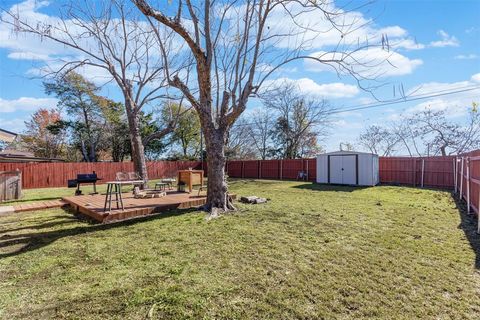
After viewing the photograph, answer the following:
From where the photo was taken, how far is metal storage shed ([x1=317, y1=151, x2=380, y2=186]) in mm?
13117

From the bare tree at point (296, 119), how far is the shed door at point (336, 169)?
7.81 m

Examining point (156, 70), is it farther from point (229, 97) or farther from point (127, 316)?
point (127, 316)

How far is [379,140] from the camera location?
2238 cm

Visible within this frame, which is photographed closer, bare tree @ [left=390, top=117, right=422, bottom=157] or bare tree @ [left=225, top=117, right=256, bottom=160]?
bare tree @ [left=390, top=117, right=422, bottom=157]

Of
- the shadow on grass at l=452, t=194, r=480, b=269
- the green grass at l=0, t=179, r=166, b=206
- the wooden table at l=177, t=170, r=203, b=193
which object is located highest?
the wooden table at l=177, t=170, r=203, b=193

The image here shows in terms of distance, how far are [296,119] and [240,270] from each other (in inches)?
790

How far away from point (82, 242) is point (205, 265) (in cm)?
200

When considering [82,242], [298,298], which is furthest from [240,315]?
[82,242]

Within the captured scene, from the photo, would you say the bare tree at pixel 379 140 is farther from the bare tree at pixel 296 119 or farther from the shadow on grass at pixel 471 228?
the shadow on grass at pixel 471 228

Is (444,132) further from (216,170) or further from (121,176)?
(121,176)

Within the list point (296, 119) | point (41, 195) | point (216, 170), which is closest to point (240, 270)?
point (216, 170)

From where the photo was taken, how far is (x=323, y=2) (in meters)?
5.15

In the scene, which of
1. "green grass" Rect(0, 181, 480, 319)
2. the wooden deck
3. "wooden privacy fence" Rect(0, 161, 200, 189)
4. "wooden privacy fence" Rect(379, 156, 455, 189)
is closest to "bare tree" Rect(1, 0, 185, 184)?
the wooden deck

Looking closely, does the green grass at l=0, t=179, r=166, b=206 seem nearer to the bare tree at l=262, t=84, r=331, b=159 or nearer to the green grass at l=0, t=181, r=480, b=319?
the green grass at l=0, t=181, r=480, b=319
